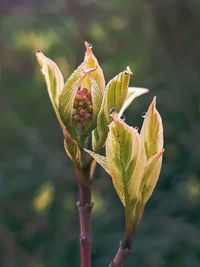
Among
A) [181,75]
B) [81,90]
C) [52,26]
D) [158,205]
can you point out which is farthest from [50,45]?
[81,90]

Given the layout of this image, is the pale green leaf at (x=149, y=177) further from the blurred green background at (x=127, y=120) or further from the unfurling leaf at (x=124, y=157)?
the blurred green background at (x=127, y=120)

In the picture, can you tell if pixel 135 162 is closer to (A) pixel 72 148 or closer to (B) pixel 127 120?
(A) pixel 72 148

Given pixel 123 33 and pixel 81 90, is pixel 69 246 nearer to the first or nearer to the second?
pixel 123 33

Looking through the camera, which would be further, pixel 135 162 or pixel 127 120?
pixel 127 120

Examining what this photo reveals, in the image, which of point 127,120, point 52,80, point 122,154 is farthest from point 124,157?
point 127,120

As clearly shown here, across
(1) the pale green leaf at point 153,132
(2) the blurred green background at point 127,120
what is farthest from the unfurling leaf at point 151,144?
(2) the blurred green background at point 127,120

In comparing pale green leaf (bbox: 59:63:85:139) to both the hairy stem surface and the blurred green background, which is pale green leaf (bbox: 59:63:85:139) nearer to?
the hairy stem surface

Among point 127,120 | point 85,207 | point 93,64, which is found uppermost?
point 93,64
